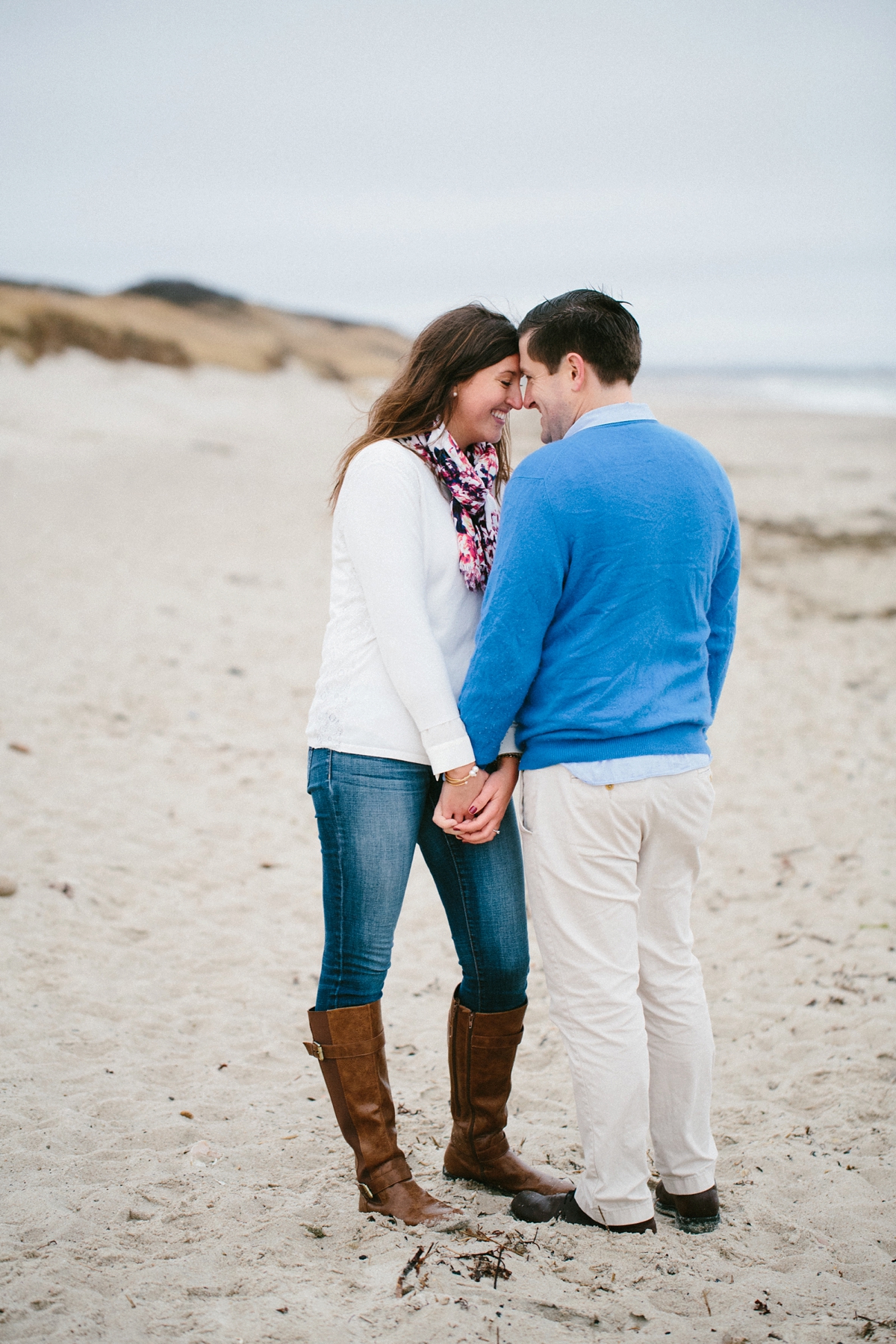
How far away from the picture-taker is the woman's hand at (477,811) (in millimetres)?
1992

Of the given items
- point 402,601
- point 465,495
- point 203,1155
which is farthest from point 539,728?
point 203,1155

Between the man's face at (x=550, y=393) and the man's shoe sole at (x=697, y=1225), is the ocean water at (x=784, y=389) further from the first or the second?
the man's shoe sole at (x=697, y=1225)

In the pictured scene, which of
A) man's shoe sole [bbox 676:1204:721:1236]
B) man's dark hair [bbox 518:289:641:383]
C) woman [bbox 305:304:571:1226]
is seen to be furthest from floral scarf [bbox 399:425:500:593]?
man's shoe sole [bbox 676:1204:721:1236]

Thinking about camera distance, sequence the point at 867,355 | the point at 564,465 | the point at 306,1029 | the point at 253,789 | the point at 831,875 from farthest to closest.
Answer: the point at 867,355
the point at 253,789
the point at 831,875
the point at 306,1029
the point at 564,465

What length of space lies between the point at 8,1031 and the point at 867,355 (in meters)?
66.8

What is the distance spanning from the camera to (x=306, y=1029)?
10.1 feet

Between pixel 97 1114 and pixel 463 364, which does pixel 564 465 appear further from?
pixel 97 1114

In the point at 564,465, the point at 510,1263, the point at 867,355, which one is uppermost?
the point at 867,355

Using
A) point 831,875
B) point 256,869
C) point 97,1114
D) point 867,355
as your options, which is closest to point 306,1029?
point 97,1114

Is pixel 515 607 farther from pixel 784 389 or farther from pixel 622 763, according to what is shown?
pixel 784 389

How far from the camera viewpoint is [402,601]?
76.4 inches

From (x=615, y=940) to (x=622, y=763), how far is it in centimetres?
36

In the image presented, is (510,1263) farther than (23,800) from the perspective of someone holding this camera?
No

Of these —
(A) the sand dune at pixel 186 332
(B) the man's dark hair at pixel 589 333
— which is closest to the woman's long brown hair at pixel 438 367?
(B) the man's dark hair at pixel 589 333
